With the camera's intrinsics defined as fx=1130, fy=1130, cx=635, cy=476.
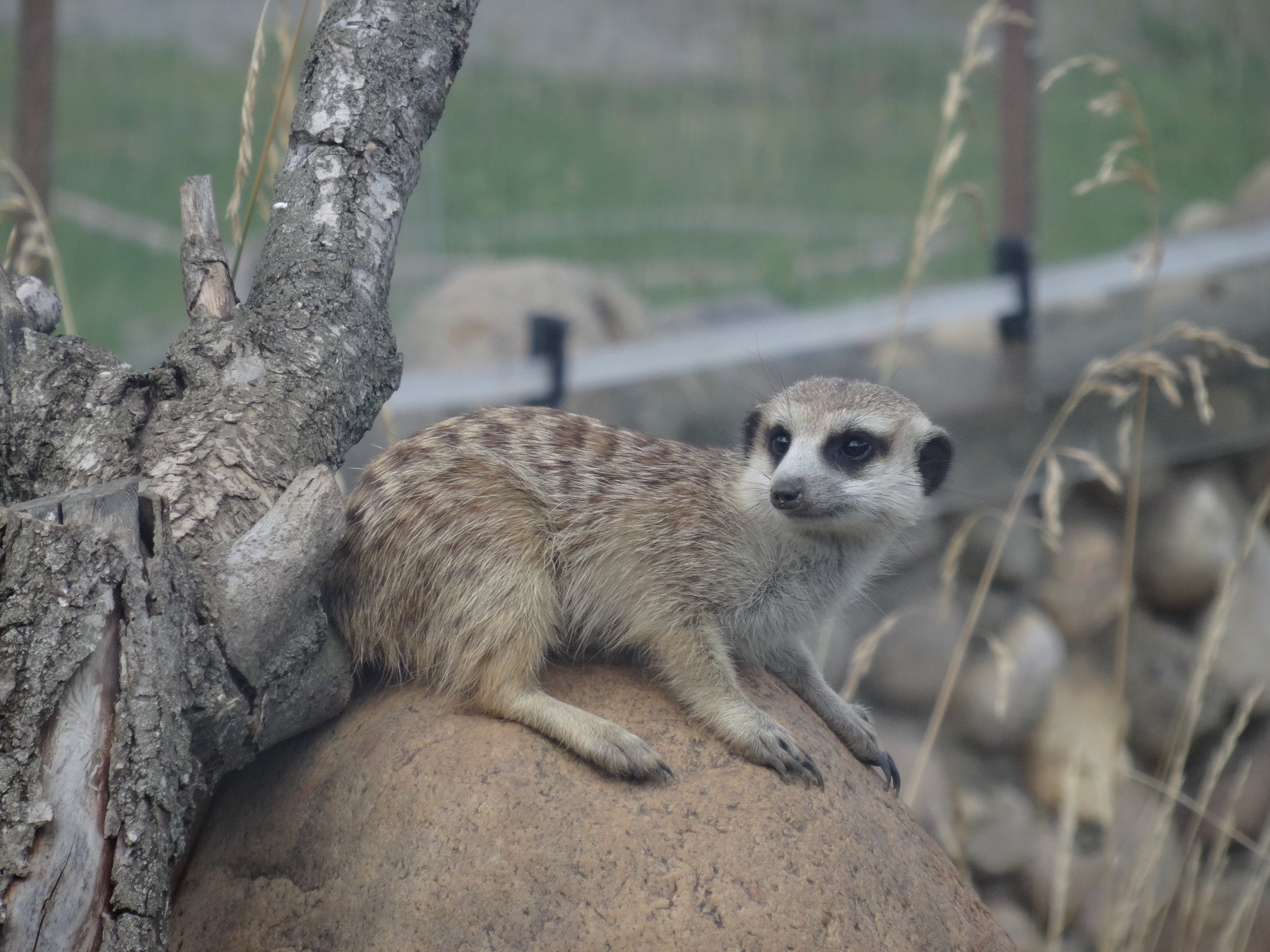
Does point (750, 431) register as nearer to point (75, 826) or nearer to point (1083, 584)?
point (75, 826)

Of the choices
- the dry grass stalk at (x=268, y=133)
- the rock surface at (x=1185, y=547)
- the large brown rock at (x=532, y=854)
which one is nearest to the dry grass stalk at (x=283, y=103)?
the dry grass stalk at (x=268, y=133)

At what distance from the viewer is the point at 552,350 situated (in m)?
4.17

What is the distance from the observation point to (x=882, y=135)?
5.14 m

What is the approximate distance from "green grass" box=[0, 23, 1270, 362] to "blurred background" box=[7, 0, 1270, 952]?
0.5 inches

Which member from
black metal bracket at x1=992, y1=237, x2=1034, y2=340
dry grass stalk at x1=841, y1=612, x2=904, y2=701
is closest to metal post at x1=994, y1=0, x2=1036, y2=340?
black metal bracket at x1=992, y1=237, x2=1034, y2=340

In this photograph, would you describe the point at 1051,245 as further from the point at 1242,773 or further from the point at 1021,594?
the point at 1242,773

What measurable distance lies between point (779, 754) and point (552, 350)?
2.52 m

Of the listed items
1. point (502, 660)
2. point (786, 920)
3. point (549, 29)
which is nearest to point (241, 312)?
point (502, 660)

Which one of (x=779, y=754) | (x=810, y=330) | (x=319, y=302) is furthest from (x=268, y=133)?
(x=810, y=330)

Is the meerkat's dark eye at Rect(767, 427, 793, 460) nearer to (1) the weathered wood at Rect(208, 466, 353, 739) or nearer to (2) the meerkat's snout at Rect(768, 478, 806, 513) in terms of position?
(2) the meerkat's snout at Rect(768, 478, 806, 513)

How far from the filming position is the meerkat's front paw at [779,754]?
1.90 metres

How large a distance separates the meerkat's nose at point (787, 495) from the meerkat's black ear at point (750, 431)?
13.6 inches

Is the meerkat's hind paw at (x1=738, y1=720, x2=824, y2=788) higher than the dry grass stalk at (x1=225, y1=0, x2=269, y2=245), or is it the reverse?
the dry grass stalk at (x1=225, y1=0, x2=269, y2=245)

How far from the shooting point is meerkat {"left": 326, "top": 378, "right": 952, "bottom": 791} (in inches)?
76.6
